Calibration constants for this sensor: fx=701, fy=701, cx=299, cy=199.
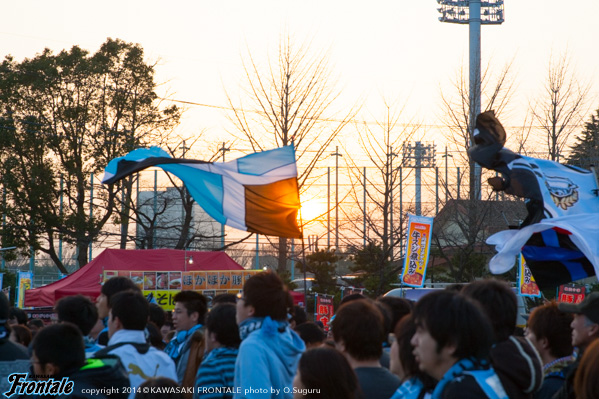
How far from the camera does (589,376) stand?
280 centimetres

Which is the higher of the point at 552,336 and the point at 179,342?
the point at 552,336

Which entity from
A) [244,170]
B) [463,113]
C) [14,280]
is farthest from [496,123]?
[14,280]

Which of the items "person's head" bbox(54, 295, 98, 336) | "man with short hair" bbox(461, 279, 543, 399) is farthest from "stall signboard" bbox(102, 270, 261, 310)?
"man with short hair" bbox(461, 279, 543, 399)

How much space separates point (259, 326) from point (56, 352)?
1.17 meters

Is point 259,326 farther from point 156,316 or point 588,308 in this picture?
point 156,316

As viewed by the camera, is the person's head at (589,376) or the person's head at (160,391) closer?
the person's head at (589,376)

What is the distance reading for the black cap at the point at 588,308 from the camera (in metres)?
4.01

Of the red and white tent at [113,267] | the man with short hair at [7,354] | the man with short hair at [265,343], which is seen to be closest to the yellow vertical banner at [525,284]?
the red and white tent at [113,267]

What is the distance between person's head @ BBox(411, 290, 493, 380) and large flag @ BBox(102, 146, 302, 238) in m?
5.00

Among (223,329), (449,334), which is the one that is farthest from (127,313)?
(449,334)

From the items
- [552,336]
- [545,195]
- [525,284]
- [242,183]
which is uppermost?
[242,183]

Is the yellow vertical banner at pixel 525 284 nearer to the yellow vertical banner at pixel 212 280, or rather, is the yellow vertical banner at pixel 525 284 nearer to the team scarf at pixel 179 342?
the yellow vertical banner at pixel 212 280

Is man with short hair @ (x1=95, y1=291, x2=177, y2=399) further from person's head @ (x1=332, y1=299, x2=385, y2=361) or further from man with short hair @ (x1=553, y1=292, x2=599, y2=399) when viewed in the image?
man with short hair @ (x1=553, y1=292, x2=599, y2=399)

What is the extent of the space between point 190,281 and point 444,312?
14758 millimetres
